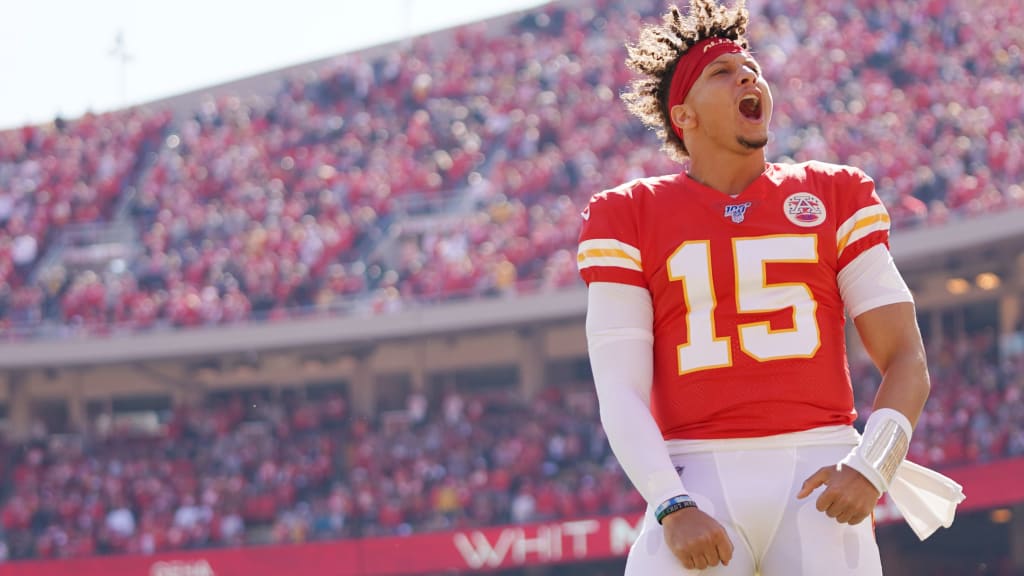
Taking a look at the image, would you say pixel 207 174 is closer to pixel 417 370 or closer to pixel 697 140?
pixel 417 370

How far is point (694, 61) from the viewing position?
11.8 ft

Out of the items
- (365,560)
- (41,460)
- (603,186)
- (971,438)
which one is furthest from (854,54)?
(41,460)

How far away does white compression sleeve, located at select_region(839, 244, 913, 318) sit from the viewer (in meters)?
3.44

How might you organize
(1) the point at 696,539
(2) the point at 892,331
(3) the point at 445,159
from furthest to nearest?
(3) the point at 445,159 → (2) the point at 892,331 → (1) the point at 696,539

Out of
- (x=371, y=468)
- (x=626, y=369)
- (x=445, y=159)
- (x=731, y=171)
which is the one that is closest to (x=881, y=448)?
(x=626, y=369)

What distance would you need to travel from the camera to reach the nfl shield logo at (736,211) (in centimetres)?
346

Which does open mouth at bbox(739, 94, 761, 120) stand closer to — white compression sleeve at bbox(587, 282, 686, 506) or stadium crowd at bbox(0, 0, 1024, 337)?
white compression sleeve at bbox(587, 282, 686, 506)

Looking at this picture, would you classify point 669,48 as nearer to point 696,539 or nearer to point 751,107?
point 751,107

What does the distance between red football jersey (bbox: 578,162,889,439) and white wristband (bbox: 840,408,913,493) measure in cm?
17

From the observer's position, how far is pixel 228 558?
18.2 m

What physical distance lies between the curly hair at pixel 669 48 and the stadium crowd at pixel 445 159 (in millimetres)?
14493

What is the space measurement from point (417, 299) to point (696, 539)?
56.0ft

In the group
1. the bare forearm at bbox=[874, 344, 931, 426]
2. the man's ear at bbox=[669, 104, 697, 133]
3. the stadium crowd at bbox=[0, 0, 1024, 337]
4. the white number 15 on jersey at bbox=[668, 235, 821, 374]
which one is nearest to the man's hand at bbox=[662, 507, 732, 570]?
the white number 15 on jersey at bbox=[668, 235, 821, 374]

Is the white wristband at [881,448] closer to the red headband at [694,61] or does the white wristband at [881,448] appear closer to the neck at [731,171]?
Result: the neck at [731,171]
